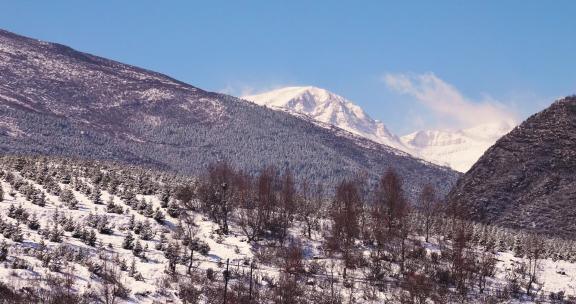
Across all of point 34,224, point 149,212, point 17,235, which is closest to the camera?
point 17,235

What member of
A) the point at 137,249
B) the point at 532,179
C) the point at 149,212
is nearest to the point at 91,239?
the point at 137,249

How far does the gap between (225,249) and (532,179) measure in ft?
319

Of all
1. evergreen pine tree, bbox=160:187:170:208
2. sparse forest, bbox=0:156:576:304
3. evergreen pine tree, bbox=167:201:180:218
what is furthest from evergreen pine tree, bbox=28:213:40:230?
evergreen pine tree, bbox=160:187:170:208

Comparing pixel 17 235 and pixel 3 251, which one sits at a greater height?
pixel 17 235

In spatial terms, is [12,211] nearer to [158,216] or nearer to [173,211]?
[158,216]

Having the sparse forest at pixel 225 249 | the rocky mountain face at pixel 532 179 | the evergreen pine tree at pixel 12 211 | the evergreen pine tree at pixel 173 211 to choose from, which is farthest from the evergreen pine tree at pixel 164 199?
the rocky mountain face at pixel 532 179

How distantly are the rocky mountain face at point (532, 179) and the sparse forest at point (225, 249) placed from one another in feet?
118

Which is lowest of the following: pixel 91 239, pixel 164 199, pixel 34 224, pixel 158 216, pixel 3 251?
pixel 3 251

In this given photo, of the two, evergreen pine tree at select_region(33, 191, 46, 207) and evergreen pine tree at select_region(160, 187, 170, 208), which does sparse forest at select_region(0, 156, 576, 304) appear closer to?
evergreen pine tree at select_region(160, 187, 170, 208)

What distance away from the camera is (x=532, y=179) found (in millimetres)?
143125

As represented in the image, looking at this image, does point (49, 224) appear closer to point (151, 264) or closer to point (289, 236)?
point (151, 264)

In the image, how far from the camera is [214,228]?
73.8 meters

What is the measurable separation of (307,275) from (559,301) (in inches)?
968

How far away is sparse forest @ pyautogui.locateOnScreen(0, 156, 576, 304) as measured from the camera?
49181 mm
